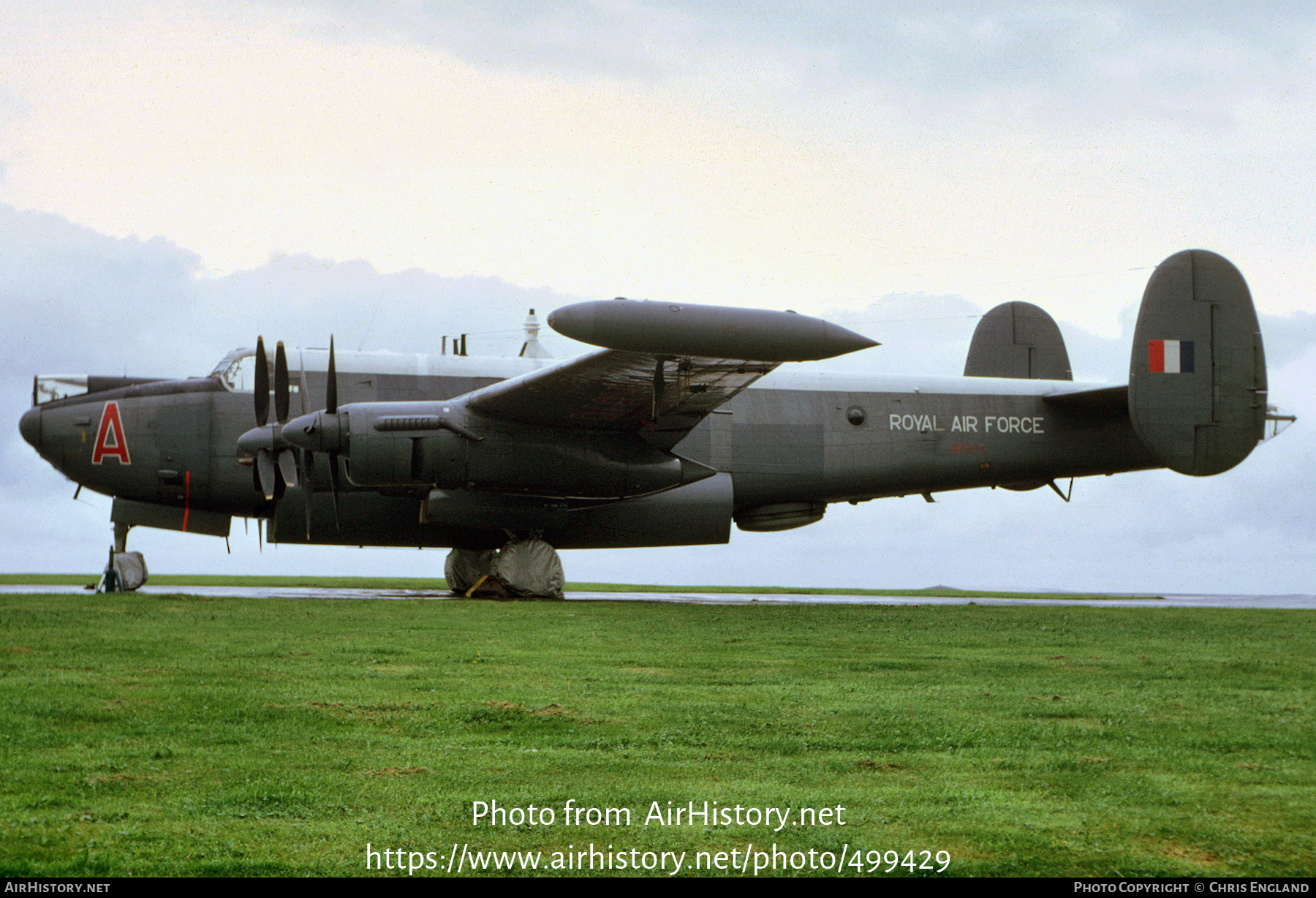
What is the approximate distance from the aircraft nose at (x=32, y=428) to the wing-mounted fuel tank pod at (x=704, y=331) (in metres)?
11.4

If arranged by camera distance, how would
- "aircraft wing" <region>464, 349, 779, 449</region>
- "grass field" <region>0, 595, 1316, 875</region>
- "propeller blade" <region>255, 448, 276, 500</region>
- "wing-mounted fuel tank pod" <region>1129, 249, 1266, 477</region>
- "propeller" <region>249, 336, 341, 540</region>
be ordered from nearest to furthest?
"grass field" <region>0, 595, 1316, 875</region>
"aircraft wing" <region>464, 349, 779, 449</region>
"propeller" <region>249, 336, 341, 540</region>
"propeller blade" <region>255, 448, 276, 500</region>
"wing-mounted fuel tank pod" <region>1129, 249, 1266, 477</region>

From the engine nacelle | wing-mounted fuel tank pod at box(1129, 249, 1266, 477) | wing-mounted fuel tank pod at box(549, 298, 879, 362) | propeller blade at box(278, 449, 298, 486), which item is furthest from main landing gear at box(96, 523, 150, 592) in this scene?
wing-mounted fuel tank pod at box(1129, 249, 1266, 477)

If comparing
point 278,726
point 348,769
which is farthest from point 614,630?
point 348,769

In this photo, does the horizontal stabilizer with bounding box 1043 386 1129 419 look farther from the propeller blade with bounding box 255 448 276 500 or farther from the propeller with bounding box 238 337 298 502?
the propeller blade with bounding box 255 448 276 500

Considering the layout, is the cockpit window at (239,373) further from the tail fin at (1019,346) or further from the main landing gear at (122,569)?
the tail fin at (1019,346)

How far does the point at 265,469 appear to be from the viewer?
1873cm

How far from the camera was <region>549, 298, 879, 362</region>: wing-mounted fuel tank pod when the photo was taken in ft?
46.8

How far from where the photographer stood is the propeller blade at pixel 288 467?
1855cm

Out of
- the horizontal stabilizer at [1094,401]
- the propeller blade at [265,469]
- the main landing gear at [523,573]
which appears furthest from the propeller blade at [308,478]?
the horizontal stabilizer at [1094,401]

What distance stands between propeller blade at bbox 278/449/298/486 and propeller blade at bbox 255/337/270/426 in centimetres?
94

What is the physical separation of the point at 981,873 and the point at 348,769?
11.5 ft

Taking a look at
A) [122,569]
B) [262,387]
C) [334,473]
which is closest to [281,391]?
[262,387]

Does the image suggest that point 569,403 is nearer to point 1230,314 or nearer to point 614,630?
point 614,630

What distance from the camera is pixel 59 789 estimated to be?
5816 mm
